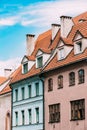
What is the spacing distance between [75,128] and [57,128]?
4299 millimetres

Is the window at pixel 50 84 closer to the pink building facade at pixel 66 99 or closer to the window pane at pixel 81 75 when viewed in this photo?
the pink building facade at pixel 66 99

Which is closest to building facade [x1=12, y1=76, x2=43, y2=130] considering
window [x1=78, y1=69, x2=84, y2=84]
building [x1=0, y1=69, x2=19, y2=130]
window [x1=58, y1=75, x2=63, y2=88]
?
building [x1=0, y1=69, x2=19, y2=130]

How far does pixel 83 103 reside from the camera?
4844cm

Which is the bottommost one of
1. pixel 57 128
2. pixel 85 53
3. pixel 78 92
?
pixel 57 128

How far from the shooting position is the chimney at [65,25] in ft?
191

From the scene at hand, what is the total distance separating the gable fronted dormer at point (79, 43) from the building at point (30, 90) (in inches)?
311

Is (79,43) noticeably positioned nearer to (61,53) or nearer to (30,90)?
(61,53)

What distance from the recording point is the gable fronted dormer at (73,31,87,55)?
49438 millimetres

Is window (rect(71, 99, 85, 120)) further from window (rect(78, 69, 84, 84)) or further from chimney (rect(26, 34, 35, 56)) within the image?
chimney (rect(26, 34, 35, 56))

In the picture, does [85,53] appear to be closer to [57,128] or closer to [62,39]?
[62,39]

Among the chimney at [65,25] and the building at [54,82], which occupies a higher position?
the chimney at [65,25]

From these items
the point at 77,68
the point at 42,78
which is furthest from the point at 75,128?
the point at 42,78

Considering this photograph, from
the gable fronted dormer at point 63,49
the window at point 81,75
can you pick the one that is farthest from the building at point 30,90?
the window at point 81,75

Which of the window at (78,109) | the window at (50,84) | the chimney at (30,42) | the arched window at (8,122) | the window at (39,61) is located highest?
the chimney at (30,42)
